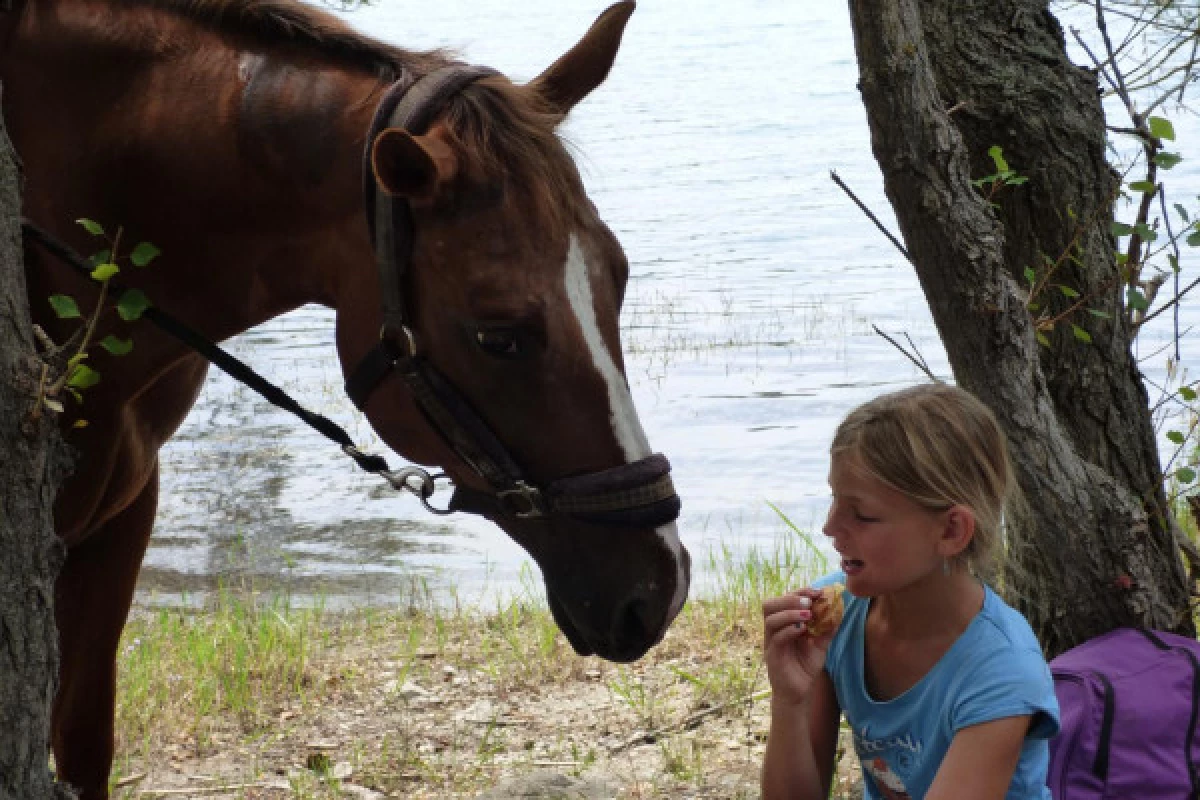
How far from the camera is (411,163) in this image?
7.02 feet

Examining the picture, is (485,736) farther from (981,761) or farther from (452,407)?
(981,761)

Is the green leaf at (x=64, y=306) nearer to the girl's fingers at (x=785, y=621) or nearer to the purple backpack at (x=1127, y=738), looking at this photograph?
the girl's fingers at (x=785, y=621)

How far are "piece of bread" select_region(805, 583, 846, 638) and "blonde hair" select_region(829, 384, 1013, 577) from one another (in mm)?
196

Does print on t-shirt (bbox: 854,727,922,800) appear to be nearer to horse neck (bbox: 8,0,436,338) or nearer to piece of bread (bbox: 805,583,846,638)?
piece of bread (bbox: 805,583,846,638)

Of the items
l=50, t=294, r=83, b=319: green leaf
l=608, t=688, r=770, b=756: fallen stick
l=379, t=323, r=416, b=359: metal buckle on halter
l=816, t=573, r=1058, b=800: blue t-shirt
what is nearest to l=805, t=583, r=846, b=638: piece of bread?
l=816, t=573, r=1058, b=800: blue t-shirt

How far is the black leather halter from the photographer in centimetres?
220

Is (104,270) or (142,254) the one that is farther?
Result: (142,254)

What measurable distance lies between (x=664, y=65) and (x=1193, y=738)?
21626 mm

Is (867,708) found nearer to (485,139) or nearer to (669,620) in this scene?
(669,620)

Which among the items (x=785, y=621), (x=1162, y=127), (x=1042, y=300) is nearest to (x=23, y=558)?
(x=785, y=621)

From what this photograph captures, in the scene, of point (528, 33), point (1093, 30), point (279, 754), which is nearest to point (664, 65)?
point (528, 33)

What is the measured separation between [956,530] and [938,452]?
0.38 feet

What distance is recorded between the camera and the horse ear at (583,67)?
2.46 metres

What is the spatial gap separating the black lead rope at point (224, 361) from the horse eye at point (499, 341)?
0.28m
